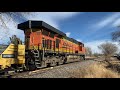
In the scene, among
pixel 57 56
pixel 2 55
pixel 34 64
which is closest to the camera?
pixel 2 55

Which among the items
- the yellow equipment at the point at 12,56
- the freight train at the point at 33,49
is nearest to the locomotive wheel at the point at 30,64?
the freight train at the point at 33,49

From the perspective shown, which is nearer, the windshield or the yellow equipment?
the yellow equipment

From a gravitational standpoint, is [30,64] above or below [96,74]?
above

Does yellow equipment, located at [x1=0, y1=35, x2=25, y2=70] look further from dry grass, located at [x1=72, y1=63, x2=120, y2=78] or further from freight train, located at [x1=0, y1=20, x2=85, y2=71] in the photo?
dry grass, located at [x1=72, y1=63, x2=120, y2=78]

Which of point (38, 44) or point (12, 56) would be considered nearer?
point (12, 56)

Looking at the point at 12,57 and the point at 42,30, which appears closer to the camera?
the point at 12,57

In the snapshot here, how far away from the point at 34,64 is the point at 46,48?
2396 millimetres

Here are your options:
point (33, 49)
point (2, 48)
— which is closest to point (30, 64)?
point (33, 49)

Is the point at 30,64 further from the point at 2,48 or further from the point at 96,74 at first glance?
the point at 96,74

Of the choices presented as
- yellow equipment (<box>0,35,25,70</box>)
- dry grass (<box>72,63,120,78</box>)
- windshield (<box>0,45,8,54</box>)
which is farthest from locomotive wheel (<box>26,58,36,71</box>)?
dry grass (<box>72,63,120,78</box>)
